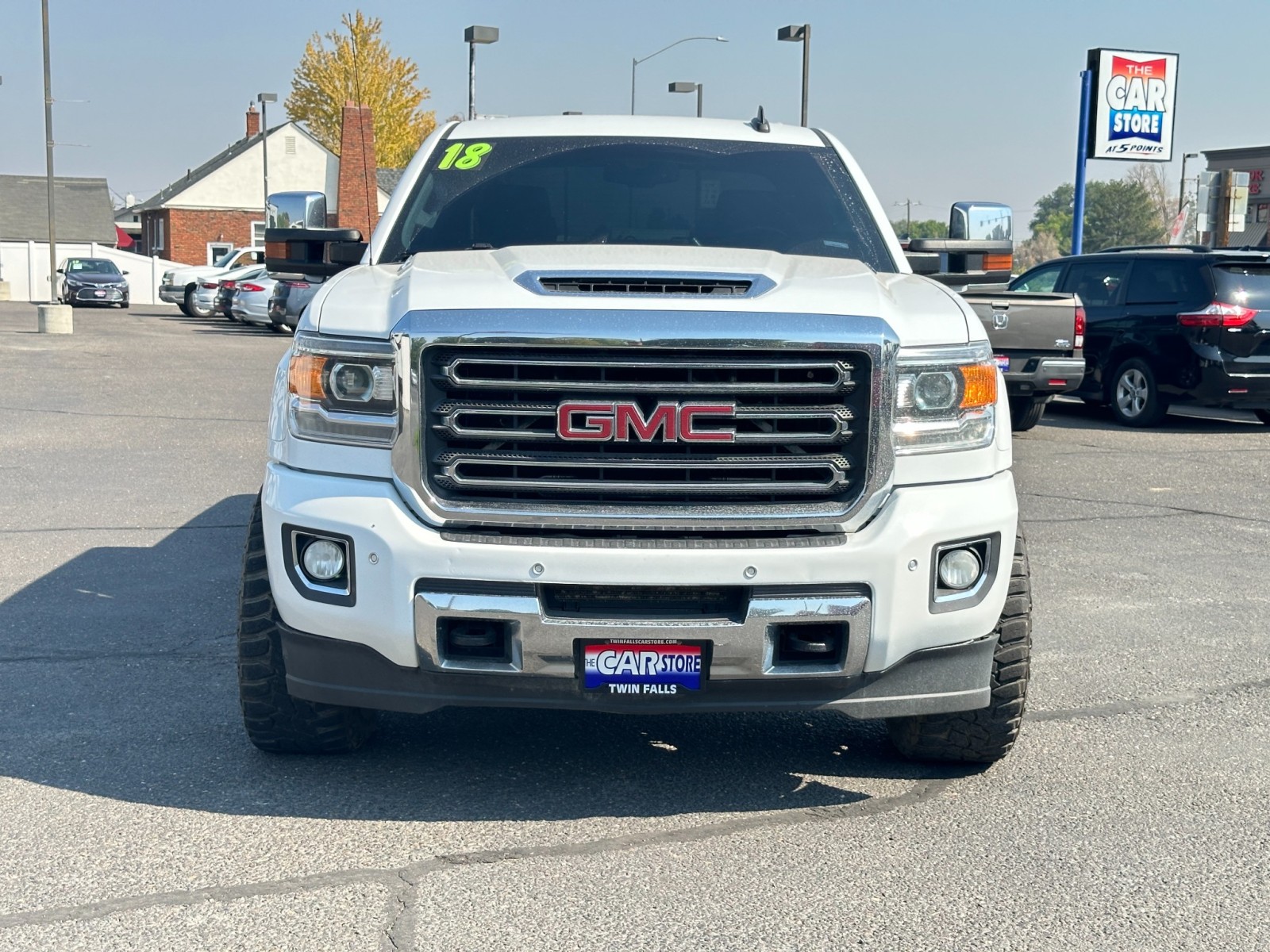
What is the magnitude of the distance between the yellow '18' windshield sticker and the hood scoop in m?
1.80

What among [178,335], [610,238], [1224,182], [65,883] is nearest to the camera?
Answer: [65,883]

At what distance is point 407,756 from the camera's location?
15.1 feet

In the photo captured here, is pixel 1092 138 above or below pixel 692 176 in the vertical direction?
above

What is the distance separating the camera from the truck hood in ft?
12.8

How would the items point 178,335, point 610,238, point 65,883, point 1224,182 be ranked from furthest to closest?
1. point 178,335
2. point 1224,182
3. point 610,238
4. point 65,883

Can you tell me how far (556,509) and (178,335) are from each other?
2837cm

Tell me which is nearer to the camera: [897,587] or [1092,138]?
[897,587]

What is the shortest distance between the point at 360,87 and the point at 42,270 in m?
19.1

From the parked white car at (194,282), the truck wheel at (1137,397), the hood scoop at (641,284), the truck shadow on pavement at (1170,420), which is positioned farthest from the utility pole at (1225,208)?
the hood scoop at (641,284)

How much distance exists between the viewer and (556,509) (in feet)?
12.7

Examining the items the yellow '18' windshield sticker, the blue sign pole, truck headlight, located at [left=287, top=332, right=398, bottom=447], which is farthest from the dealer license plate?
the blue sign pole

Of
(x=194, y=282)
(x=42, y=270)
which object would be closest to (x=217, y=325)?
(x=194, y=282)

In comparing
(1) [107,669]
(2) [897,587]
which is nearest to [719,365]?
(2) [897,587]

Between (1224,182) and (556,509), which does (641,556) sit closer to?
(556,509)
